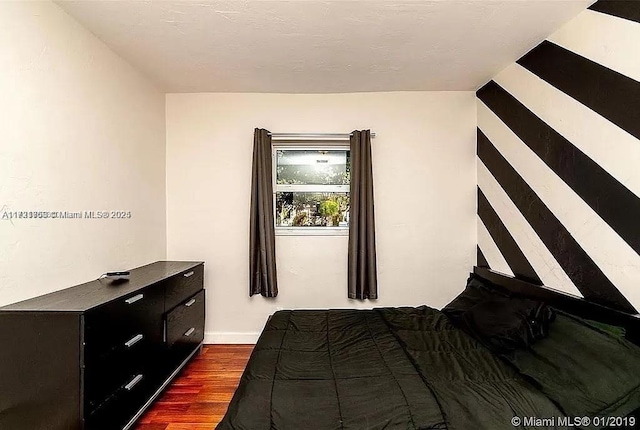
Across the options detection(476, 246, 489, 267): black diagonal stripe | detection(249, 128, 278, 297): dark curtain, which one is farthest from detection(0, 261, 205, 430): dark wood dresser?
detection(476, 246, 489, 267): black diagonal stripe

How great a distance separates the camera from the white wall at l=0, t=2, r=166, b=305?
1.87 metres

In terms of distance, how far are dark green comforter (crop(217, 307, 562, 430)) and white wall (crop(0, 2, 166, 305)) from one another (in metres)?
1.25

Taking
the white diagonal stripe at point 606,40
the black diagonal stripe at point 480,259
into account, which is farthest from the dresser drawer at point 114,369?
the white diagonal stripe at point 606,40

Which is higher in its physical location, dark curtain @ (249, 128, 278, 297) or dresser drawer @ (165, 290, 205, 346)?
dark curtain @ (249, 128, 278, 297)

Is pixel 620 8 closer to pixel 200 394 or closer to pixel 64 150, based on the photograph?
pixel 64 150

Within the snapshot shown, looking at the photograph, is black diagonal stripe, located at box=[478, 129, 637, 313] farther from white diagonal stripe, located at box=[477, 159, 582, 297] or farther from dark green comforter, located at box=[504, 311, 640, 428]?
dark green comforter, located at box=[504, 311, 640, 428]

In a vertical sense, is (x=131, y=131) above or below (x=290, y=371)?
above

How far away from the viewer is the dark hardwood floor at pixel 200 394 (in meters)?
2.35

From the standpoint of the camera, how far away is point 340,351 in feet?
7.27

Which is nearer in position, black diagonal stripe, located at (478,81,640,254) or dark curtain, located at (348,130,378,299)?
black diagonal stripe, located at (478,81,640,254)

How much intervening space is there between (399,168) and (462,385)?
7.77 ft

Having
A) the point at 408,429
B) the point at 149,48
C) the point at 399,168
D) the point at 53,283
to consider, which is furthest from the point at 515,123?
the point at 53,283

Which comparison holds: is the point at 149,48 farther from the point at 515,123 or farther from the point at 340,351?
the point at 515,123

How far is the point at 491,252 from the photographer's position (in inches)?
137
